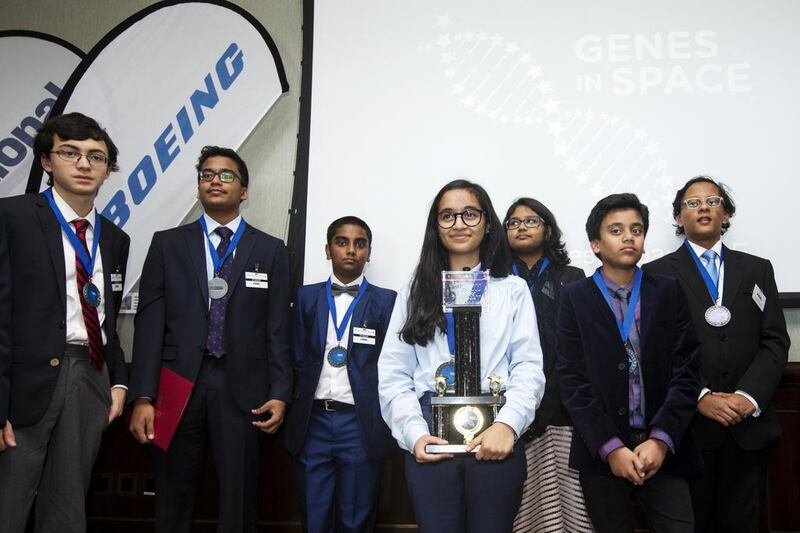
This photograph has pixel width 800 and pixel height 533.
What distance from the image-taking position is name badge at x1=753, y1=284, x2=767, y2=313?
237 centimetres

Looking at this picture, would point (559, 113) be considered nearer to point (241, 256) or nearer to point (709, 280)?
point (709, 280)

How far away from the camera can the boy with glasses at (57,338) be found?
190cm

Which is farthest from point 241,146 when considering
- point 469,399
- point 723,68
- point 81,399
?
point 723,68

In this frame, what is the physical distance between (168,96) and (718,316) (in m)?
3.01

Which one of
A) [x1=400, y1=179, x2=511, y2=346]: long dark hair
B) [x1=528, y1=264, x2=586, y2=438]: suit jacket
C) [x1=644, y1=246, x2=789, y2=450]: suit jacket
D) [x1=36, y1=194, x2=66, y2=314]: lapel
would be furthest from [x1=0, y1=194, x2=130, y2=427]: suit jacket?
[x1=644, y1=246, x2=789, y2=450]: suit jacket

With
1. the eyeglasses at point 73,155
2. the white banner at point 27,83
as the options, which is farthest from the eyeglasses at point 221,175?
the white banner at point 27,83

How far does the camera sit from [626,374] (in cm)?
184

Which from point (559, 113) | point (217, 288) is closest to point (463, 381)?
point (217, 288)

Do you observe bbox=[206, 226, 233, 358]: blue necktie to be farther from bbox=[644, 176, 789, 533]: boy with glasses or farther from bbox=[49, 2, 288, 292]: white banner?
bbox=[644, 176, 789, 533]: boy with glasses

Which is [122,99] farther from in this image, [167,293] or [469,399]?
[469,399]

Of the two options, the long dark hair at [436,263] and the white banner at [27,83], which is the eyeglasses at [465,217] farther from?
the white banner at [27,83]

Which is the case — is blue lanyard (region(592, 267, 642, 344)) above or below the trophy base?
above

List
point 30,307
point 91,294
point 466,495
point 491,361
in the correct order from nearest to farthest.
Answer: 1. point 466,495
2. point 491,361
3. point 30,307
4. point 91,294

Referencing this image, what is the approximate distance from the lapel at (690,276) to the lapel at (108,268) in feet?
7.07
